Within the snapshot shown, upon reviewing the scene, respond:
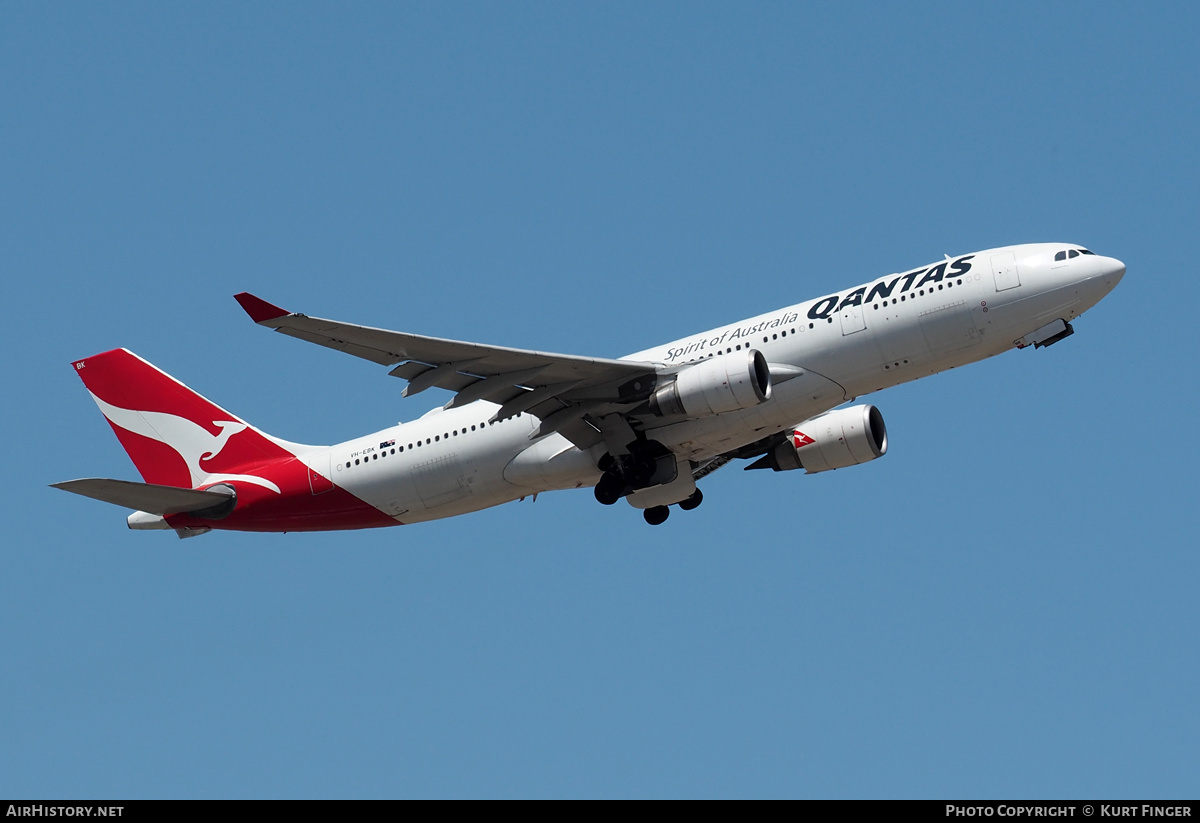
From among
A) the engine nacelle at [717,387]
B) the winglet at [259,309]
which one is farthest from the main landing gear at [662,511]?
the winglet at [259,309]

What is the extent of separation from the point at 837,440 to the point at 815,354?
4.78 metres

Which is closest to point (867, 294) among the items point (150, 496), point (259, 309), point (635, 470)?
point (635, 470)

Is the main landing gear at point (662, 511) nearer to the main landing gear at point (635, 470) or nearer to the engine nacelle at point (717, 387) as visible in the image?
the main landing gear at point (635, 470)

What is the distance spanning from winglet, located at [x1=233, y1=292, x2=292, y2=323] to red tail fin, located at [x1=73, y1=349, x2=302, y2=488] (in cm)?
969

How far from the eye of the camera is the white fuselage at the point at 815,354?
1287 inches

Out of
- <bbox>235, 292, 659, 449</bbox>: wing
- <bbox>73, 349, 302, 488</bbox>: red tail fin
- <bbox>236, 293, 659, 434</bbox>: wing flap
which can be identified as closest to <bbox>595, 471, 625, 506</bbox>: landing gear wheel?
<bbox>235, 292, 659, 449</bbox>: wing

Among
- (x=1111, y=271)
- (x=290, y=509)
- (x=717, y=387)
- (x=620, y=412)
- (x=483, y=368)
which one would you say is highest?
(x=1111, y=271)

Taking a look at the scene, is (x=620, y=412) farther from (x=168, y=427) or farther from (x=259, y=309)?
(x=168, y=427)

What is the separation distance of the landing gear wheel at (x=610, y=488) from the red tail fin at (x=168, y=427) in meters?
8.86

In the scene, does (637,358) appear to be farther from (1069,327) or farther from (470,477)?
(1069,327)

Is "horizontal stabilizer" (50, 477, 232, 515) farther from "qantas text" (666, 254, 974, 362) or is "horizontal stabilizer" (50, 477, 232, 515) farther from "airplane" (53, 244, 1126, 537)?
"qantas text" (666, 254, 974, 362)

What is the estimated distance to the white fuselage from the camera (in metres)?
32.7

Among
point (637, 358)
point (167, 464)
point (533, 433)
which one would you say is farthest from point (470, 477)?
point (167, 464)

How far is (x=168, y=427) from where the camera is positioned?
40.0 meters
